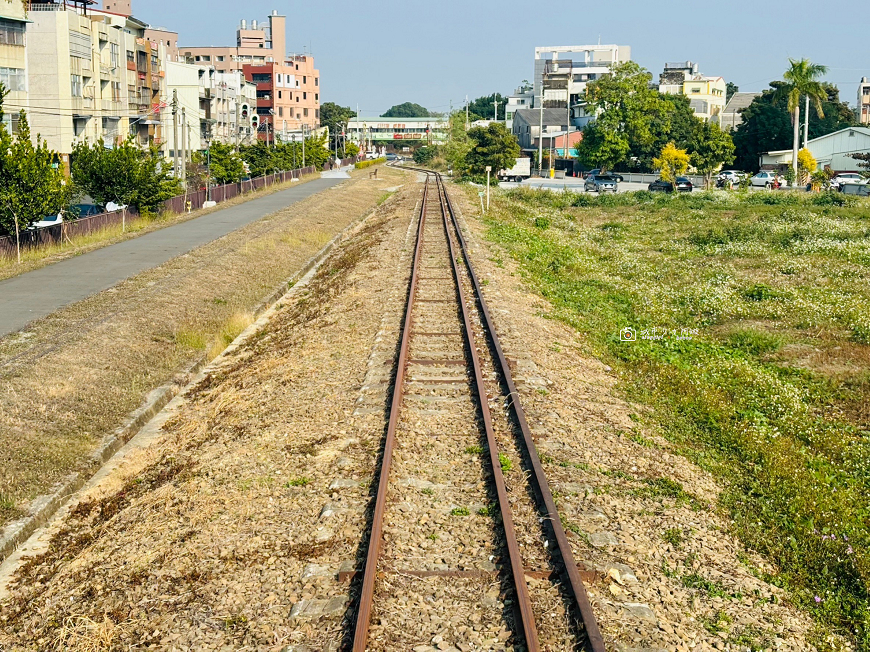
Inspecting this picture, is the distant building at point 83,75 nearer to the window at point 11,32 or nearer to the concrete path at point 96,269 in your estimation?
the window at point 11,32

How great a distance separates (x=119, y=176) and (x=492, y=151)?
44.0 m

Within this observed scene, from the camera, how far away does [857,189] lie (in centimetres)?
5097

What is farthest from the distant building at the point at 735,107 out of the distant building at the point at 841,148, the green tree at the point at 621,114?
the distant building at the point at 841,148

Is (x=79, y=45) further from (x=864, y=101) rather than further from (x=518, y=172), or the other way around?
(x=864, y=101)

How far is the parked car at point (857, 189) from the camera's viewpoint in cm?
5030

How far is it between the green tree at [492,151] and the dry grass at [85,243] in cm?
3424

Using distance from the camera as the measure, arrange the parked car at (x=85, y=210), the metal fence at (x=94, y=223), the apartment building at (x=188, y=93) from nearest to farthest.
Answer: the metal fence at (x=94, y=223) → the parked car at (x=85, y=210) → the apartment building at (x=188, y=93)

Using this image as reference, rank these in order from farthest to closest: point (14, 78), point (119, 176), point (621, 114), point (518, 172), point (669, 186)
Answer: point (518, 172) → point (621, 114) → point (669, 186) → point (14, 78) → point (119, 176)

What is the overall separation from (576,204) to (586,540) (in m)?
43.8

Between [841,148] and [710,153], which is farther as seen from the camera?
[841,148]

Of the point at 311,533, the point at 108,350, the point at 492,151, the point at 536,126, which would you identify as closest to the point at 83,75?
the point at 492,151

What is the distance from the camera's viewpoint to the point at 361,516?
8.09m

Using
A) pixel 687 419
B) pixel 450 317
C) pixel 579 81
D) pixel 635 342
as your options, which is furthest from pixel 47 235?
pixel 579 81

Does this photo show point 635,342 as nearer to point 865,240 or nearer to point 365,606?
point 365,606
